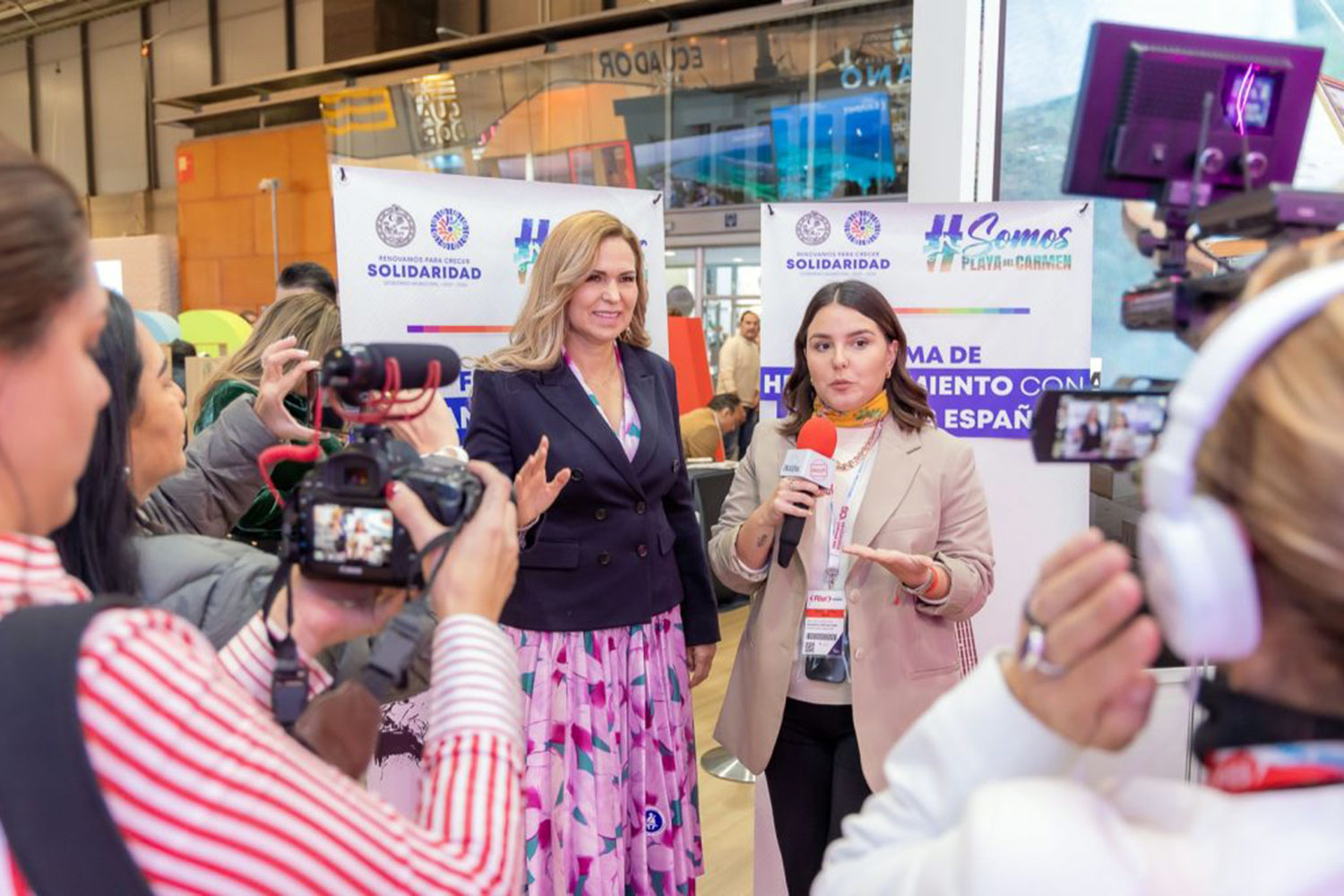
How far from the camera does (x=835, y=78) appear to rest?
9.34 metres

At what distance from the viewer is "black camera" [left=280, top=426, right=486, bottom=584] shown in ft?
3.36

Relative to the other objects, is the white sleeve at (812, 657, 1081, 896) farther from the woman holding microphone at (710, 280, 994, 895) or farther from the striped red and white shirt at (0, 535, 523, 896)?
the woman holding microphone at (710, 280, 994, 895)

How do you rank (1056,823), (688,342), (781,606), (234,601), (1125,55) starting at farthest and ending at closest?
1. (688,342)
2. (781,606)
3. (234,601)
4. (1125,55)
5. (1056,823)

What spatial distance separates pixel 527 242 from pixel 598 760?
153 centimetres

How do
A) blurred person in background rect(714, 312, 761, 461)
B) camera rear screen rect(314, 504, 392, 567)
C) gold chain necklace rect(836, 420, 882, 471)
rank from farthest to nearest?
blurred person in background rect(714, 312, 761, 461)
gold chain necklace rect(836, 420, 882, 471)
camera rear screen rect(314, 504, 392, 567)

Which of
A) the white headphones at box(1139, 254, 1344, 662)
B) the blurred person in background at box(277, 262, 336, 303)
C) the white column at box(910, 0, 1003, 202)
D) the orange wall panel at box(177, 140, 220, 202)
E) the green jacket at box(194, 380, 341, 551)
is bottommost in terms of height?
the green jacket at box(194, 380, 341, 551)

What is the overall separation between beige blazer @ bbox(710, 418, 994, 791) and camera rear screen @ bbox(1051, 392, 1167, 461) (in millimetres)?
1263


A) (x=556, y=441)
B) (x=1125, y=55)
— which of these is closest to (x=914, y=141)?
(x=556, y=441)

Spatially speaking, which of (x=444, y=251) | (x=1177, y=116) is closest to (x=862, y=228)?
(x=444, y=251)

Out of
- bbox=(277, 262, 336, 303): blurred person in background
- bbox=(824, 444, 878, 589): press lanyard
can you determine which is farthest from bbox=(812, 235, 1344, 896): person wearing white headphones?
bbox=(277, 262, 336, 303): blurred person in background

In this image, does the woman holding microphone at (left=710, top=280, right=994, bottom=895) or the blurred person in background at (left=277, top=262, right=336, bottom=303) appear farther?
the blurred person in background at (left=277, top=262, right=336, bottom=303)

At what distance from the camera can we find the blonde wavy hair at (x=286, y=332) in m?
2.54

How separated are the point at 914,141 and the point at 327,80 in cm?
1140

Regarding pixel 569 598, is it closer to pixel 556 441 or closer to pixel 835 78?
pixel 556 441
